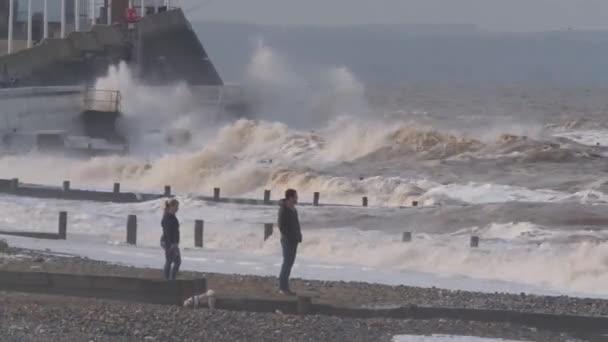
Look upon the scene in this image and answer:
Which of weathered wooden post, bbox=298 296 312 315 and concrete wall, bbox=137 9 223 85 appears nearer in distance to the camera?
weathered wooden post, bbox=298 296 312 315

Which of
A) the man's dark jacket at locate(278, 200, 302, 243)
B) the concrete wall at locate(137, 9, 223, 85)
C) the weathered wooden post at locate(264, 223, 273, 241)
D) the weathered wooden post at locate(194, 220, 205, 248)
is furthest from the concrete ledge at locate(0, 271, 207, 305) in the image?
the concrete wall at locate(137, 9, 223, 85)

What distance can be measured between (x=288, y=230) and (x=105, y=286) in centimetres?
202

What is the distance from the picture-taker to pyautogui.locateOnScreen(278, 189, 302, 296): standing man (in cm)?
1712

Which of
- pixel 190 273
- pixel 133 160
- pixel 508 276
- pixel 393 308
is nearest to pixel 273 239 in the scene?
pixel 508 276

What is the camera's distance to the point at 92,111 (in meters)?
60.4

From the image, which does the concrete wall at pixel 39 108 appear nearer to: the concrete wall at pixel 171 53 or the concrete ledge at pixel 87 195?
the concrete wall at pixel 171 53

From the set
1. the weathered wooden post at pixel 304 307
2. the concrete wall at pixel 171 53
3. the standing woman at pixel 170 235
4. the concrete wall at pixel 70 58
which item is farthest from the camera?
the concrete wall at pixel 171 53

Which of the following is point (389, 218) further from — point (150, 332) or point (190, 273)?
point (150, 332)

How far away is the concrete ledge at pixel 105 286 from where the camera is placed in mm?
16625

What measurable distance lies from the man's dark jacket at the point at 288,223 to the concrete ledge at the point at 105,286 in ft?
3.34

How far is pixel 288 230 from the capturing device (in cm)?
1725

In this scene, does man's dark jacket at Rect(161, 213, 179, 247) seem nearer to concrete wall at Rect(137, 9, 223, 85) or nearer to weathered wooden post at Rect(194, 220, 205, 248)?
weathered wooden post at Rect(194, 220, 205, 248)

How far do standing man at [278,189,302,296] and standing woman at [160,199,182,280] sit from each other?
4.08ft

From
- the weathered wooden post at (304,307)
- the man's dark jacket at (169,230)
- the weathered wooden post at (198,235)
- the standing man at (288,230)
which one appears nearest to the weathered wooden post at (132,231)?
the weathered wooden post at (198,235)
